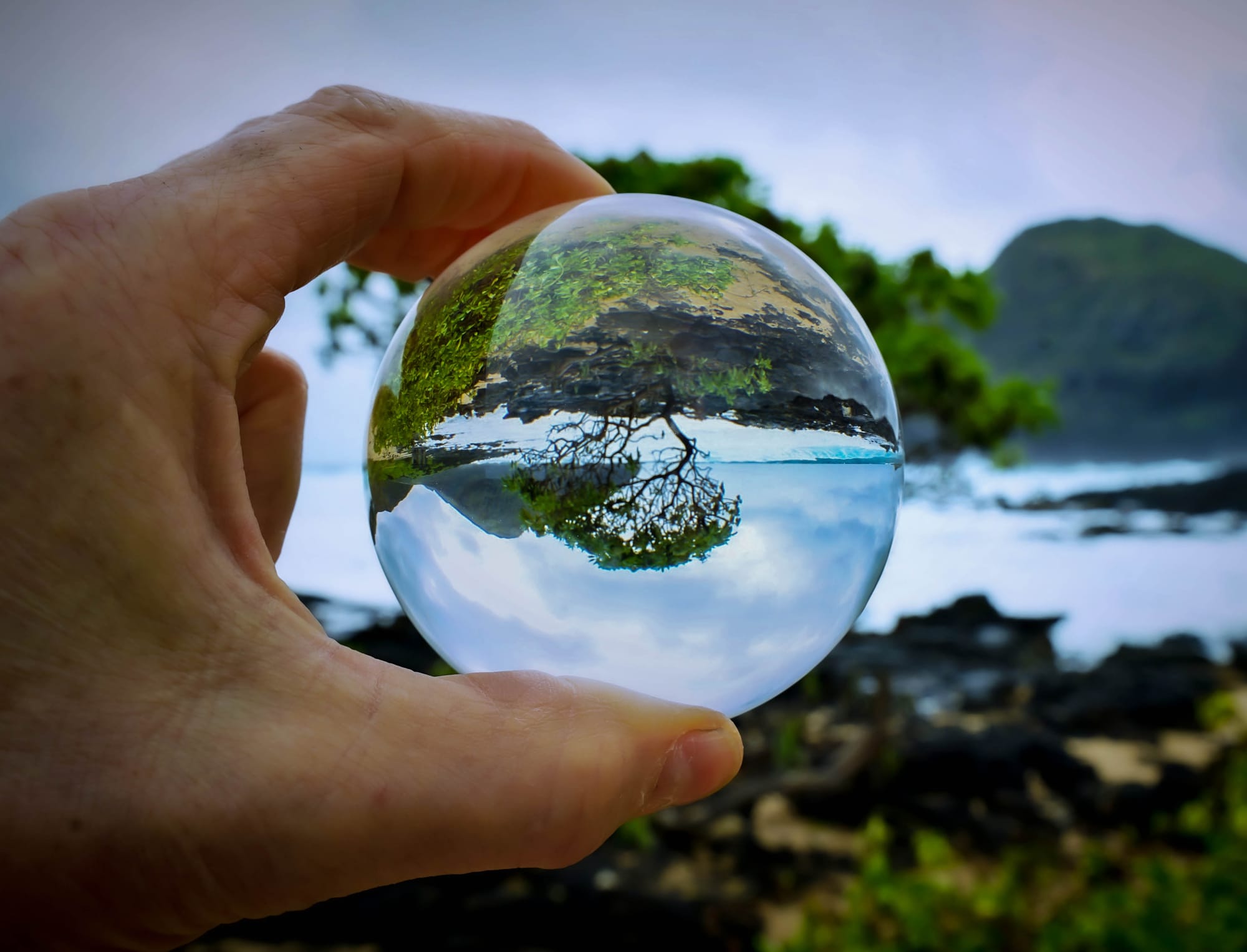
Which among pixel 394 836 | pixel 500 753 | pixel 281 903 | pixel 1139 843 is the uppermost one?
pixel 500 753

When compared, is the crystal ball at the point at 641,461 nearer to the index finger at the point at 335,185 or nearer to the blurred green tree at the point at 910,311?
the index finger at the point at 335,185

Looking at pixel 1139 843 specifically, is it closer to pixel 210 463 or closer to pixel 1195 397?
pixel 210 463

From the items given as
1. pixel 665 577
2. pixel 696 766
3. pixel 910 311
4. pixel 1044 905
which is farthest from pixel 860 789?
pixel 665 577

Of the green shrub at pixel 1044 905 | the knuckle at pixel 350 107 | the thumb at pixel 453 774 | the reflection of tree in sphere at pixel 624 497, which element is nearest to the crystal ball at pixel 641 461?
the reflection of tree in sphere at pixel 624 497

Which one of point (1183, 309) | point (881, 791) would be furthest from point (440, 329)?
point (1183, 309)

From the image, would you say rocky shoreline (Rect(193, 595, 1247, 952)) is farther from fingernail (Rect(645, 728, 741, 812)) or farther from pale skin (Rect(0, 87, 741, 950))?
pale skin (Rect(0, 87, 741, 950))

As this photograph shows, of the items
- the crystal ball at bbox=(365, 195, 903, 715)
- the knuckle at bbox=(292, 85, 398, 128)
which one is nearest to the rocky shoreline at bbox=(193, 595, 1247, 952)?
the crystal ball at bbox=(365, 195, 903, 715)
